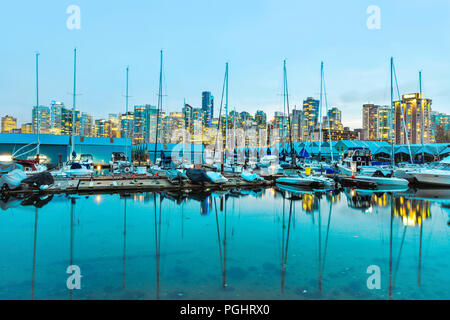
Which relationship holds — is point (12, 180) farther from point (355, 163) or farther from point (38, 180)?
point (355, 163)

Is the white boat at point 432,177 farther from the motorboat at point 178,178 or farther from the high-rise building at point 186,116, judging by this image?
the high-rise building at point 186,116

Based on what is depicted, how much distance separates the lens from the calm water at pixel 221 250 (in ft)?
23.0

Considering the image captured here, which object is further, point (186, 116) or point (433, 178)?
point (186, 116)

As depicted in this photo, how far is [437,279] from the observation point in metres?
7.79

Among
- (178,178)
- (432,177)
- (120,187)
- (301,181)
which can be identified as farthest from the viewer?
(432,177)

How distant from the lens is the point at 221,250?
10211mm

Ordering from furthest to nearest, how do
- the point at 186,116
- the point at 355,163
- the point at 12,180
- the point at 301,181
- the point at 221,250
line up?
1. the point at 186,116
2. the point at 355,163
3. the point at 301,181
4. the point at 12,180
5. the point at 221,250

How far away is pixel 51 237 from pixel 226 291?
8.69 metres

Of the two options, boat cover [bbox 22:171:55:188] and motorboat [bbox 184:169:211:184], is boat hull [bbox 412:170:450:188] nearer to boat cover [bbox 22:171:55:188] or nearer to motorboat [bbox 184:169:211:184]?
motorboat [bbox 184:169:211:184]

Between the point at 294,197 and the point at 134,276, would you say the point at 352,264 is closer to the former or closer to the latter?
the point at 134,276

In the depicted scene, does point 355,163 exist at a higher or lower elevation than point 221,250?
higher

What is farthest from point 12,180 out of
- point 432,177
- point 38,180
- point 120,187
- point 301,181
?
point 432,177

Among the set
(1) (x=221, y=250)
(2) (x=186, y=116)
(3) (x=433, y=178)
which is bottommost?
(1) (x=221, y=250)
